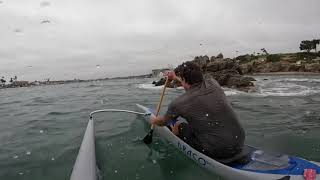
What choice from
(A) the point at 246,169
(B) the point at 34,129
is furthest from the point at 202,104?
(B) the point at 34,129

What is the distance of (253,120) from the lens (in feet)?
38.5

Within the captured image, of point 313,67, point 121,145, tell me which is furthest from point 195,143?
point 313,67

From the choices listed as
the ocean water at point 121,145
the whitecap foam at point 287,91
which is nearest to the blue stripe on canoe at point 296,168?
the ocean water at point 121,145

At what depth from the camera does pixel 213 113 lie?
559 cm

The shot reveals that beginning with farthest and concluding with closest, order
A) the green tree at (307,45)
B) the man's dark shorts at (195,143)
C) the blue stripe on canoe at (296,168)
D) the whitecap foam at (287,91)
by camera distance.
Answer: the green tree at (307,45) < the whitecap foam at (287,91) < the man's dark shorts at (195,143) < the blue stripe on canoe at (296,168)

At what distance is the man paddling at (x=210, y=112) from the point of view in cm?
560

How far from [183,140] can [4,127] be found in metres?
8.42

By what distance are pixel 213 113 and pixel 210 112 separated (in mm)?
56

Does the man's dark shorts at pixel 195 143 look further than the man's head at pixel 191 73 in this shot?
Yes

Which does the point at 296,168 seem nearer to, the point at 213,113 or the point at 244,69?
the point at 213,113

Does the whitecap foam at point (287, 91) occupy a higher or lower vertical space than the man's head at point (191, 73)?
lower

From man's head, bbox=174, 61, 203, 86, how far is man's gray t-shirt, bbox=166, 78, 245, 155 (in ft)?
0.35

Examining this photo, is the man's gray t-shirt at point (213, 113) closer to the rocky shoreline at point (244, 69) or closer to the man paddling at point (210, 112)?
the man paddling at point (210, 112)

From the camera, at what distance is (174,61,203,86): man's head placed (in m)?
5.62
